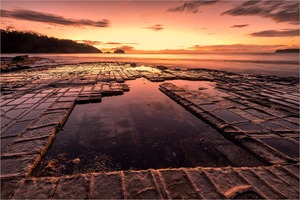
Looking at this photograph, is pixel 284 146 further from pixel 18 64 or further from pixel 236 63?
pixel 236 63

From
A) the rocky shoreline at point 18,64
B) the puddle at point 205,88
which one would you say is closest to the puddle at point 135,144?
the puddle at point 205,88

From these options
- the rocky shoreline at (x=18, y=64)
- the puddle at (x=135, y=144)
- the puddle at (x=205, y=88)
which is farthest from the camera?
the rocky shoreline at (x=18, y=64)

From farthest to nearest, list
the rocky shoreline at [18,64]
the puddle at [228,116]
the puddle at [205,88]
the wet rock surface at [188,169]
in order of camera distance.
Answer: the rocky shoreline at [18,64], the puddle at [205,88], the puddle at [228,116], the wet rock surface at [188,169]

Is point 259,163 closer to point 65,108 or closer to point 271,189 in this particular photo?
point 271,189

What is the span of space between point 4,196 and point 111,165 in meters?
1.84

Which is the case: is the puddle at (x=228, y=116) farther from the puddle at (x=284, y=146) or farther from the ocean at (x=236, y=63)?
the ocean at (x=236, y=63)

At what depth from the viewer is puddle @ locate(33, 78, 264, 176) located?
12.6ft

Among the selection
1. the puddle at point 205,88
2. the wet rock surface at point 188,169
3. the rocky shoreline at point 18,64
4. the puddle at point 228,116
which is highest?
the rocky shoreline at point 18,64

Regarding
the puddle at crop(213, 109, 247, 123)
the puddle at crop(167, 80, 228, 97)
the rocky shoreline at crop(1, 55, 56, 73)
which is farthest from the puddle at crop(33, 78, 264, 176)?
the rocky shoreline at crop(1, 55, 56, 73)

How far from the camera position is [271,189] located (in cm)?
301

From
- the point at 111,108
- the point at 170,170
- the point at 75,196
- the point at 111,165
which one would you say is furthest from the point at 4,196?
the point at 111,108

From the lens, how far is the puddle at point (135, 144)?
385 cm

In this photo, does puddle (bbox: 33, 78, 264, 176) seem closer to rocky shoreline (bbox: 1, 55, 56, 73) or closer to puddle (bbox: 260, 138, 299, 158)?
puddle (bbox: 260, 138, 299, 158)

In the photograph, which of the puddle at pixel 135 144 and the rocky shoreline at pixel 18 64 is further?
the rocky shoreline at pixel 18 64
